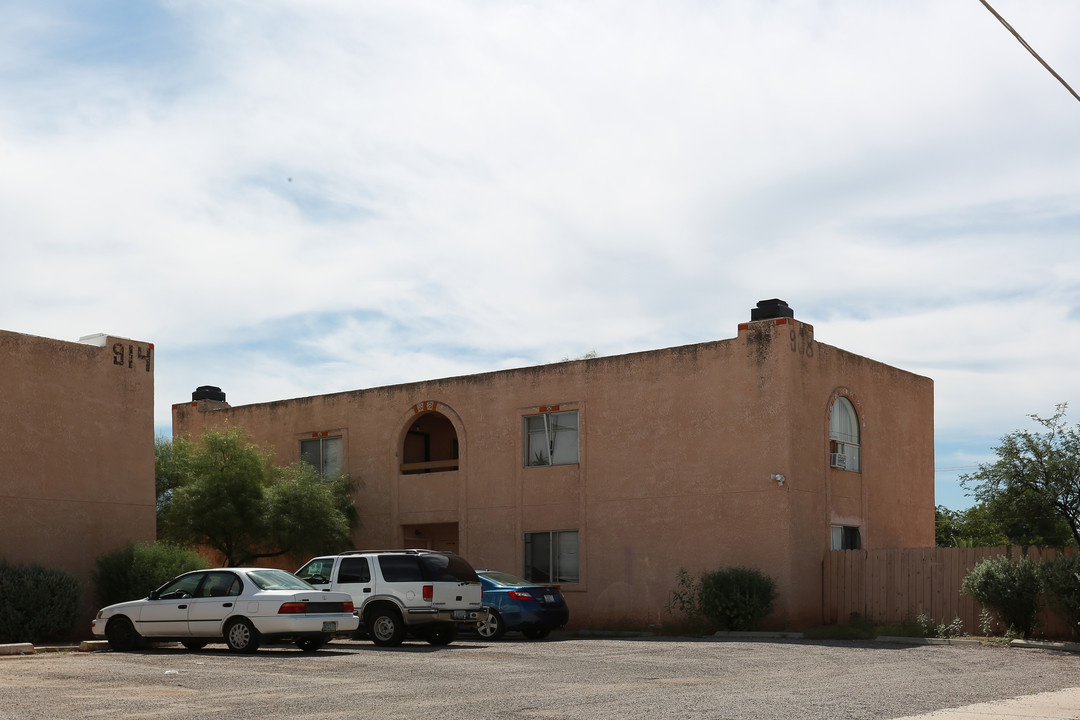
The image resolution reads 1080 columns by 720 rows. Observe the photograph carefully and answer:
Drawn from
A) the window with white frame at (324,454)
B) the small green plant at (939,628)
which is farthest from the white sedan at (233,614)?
the window with white frame at (324,454)

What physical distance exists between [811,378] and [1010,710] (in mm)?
14338

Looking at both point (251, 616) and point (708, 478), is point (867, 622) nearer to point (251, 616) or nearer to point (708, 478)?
point (708, 478)

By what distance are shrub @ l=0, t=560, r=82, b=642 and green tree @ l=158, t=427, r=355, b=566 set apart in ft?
21.7

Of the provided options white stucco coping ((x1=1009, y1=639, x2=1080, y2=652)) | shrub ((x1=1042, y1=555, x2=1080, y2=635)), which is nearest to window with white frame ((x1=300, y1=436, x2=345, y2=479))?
white stucco coping ((x1=1009, y1=639, x2=1080, y2=652))

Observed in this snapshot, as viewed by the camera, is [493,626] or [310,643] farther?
[493,626]

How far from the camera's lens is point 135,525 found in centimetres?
2438

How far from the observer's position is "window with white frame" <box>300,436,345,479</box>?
32156 millimetres

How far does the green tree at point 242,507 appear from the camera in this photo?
28.2 meters

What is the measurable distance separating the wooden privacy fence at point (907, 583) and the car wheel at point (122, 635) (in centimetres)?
1385

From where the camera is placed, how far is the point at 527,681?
14.1 m

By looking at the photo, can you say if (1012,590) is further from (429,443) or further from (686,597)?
(429,443)

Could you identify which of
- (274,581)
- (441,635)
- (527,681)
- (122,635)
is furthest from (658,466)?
(527,681)

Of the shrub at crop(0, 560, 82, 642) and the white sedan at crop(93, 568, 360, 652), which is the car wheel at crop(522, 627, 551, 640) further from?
the shrub at crop(0, 560, 82, 642)

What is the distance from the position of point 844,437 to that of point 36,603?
16.9 meters
